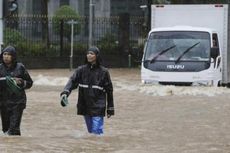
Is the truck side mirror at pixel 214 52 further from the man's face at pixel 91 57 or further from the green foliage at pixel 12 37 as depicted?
the green foliage at pixel 12 37

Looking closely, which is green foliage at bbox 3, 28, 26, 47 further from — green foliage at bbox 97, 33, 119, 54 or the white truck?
the white truck

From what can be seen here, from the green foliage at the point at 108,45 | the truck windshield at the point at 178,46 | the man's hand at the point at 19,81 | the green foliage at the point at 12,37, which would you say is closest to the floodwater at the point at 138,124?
the man's hand at the point at 19,81

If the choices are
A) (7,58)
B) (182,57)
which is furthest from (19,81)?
(182,57)

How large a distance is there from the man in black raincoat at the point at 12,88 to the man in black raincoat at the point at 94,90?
656mm

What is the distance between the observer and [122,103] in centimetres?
1856

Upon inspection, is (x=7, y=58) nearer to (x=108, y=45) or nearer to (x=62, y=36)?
(x=62, y=36)

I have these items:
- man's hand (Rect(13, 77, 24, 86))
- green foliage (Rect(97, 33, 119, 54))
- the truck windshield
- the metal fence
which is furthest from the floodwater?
green foliage (Rect(97, 33, 119, 54))

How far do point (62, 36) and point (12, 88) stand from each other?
2535 centimetres

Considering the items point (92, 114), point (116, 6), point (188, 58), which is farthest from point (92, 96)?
point (116, 6)

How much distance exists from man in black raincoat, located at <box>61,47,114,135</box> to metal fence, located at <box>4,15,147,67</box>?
23.3 m

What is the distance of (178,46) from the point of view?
21156 mm

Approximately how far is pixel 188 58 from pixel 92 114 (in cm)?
1037

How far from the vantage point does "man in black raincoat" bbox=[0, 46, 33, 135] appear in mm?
10562

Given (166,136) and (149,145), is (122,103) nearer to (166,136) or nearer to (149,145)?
(166,136)
